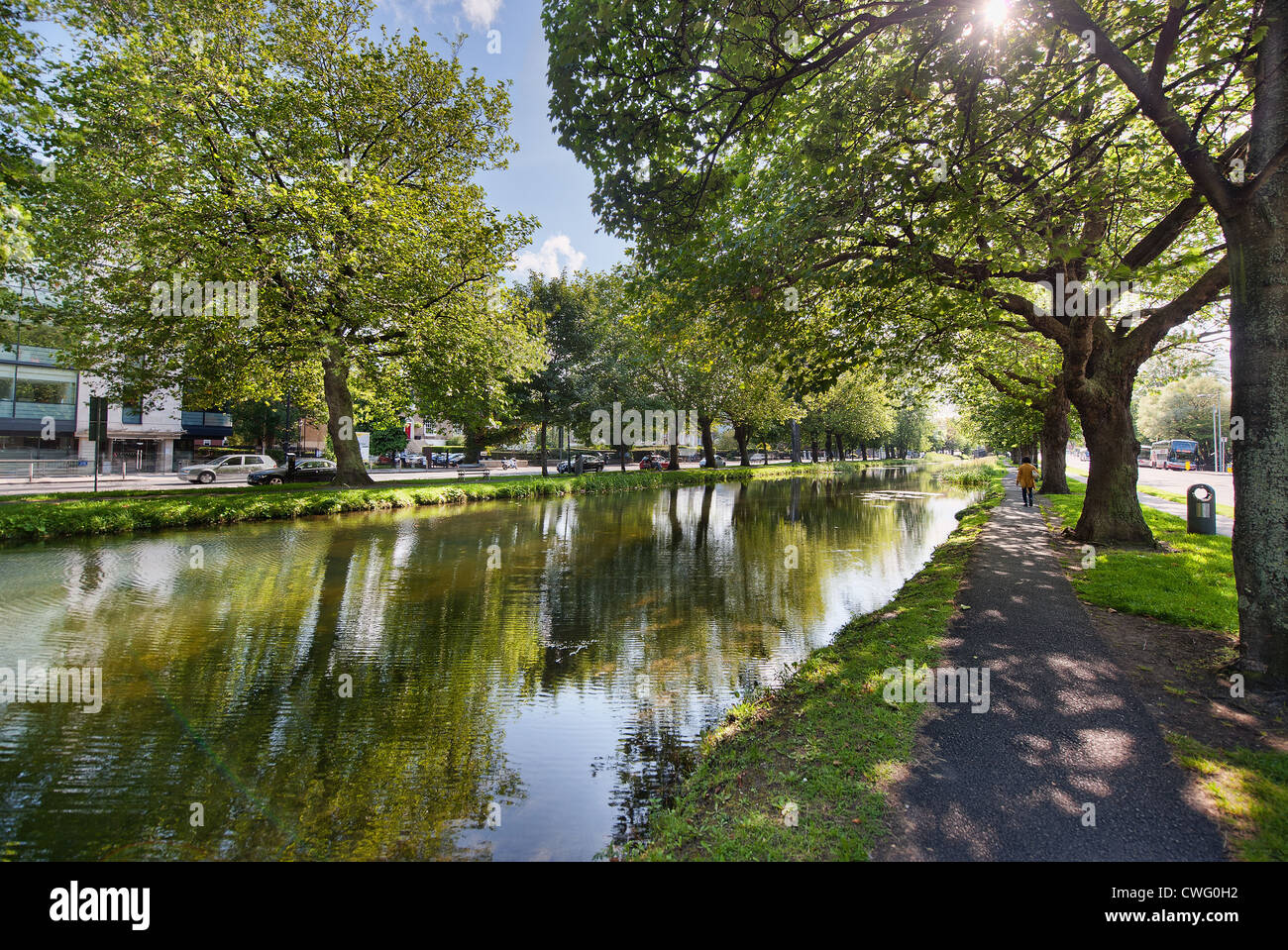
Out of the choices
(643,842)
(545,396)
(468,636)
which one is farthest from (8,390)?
(643,842)

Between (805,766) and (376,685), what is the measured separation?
4353 mm

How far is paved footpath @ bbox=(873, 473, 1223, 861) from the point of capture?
9.18 feet

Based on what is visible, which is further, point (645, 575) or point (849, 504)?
point (849, 504)

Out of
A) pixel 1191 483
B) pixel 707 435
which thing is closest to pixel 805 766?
pixel 1191 483

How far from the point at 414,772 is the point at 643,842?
1907 mm

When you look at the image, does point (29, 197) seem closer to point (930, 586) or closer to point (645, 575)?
point (645, 575)

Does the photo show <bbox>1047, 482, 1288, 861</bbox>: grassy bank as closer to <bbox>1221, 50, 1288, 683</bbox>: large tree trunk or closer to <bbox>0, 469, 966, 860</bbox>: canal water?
<bbox>1221, 50, 1288, 683</bbox>: large tree trunk

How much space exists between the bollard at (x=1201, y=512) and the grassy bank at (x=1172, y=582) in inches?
32.2

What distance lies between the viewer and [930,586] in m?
8.68

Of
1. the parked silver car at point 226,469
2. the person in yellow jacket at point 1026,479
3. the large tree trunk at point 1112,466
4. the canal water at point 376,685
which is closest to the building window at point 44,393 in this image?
the parked silver car at point 226,469

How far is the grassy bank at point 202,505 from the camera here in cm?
1267

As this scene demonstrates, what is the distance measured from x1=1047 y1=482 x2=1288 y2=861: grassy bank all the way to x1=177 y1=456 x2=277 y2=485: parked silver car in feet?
117

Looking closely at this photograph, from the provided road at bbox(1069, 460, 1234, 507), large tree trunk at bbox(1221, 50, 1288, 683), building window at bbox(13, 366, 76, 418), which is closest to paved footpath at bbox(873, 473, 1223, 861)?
large tree trunk at bbox(1221, 50, 1288, 683)

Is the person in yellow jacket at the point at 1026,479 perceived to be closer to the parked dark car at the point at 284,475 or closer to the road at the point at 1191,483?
the road at the point at 1191,483
